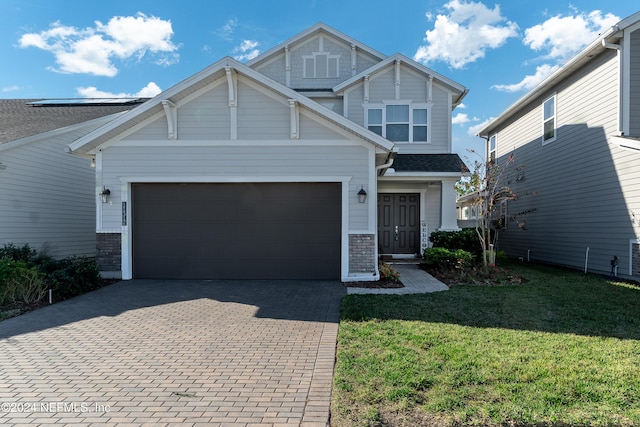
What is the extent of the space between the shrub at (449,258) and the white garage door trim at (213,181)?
305cm

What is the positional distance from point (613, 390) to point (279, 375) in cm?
330

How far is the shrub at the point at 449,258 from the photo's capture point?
10.1 metres

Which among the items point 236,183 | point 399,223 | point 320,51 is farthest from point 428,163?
point 236,183

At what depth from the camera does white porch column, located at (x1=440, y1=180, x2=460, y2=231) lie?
40.1 ft

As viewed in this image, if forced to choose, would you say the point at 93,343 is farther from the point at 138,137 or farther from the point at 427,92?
the point at 427,92

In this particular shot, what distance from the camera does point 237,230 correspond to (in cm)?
938

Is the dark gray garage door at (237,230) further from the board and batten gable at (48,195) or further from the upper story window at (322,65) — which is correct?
the upper story window at (322,65)

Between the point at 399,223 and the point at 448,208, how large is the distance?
5.76ft

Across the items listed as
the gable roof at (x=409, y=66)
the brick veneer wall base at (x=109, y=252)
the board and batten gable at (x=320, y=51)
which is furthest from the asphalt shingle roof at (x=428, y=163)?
the brick veneer wall base at (x=109, y=252)

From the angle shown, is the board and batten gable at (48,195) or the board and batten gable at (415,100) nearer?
→ the board and batten gable at (48,195)

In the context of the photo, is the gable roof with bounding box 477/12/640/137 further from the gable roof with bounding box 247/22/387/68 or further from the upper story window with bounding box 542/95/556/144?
the gable roof with bounding box 247/22/387/68

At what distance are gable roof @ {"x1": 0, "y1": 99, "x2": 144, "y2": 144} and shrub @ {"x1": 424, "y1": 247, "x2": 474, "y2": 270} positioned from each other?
12310 mm

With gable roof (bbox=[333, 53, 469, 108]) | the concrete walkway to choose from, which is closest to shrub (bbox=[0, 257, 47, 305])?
the concrete walkway

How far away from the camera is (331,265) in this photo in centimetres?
921
